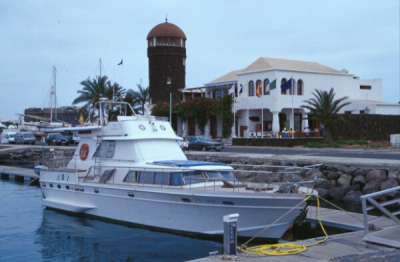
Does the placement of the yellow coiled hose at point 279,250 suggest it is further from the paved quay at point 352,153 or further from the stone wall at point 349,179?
the paved quay at point 352,153

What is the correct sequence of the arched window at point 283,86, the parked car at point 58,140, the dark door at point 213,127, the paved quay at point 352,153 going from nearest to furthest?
the paved quay at point 352,153
the arched window at point 283,86
the parked car at point 58,140
the dark door at point 213,127

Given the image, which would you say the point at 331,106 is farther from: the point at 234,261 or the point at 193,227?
the point at 234,261

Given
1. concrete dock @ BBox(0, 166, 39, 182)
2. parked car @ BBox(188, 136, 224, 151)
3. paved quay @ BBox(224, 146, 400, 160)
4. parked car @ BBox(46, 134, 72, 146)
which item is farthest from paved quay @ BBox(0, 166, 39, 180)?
parked car @ BBox(46, 134, 72, 146)

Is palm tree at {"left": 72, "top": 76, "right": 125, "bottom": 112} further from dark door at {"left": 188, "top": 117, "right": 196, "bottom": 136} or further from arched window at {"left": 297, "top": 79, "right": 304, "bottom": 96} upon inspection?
arched window at {"left": 297, "top": 79, "right": 304, "bottom": 96}

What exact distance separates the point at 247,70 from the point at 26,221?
1698 inches

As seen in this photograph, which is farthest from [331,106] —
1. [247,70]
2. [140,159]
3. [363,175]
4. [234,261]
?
[234,261]

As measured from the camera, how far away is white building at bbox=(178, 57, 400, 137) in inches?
2269

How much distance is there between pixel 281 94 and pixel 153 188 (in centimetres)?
4186

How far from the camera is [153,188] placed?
17.2m

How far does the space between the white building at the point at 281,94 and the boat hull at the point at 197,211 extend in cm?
3941

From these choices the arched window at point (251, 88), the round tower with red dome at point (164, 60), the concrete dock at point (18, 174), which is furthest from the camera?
the round tower with red dome at point (164, 60)

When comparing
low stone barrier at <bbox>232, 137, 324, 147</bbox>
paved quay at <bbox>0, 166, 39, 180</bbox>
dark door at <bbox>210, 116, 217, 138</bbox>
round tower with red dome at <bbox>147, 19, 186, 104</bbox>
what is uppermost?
round tower with red dome at <bbox>147, 19, 186, 104</bbox>

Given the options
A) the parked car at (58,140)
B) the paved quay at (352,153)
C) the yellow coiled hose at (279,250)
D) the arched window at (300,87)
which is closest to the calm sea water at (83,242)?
the yellow coiled hose at (279,250)

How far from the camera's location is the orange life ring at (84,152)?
2188 centimetres
